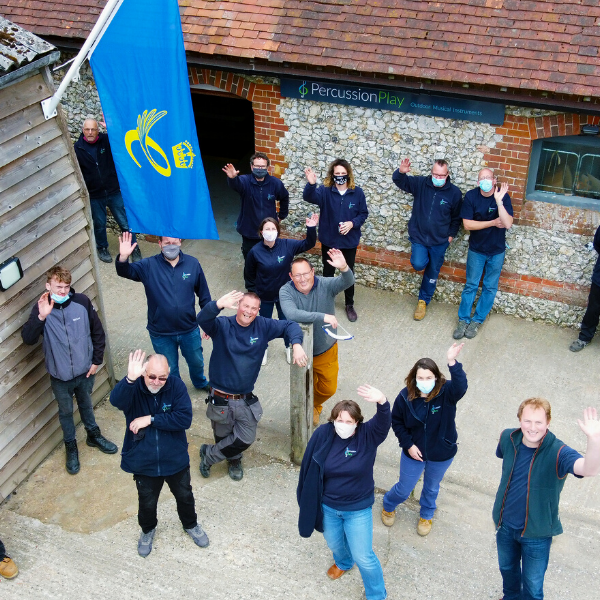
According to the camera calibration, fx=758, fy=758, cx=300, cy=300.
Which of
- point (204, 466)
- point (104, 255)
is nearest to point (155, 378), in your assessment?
point (204, 466)

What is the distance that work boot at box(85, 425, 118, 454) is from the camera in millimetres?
6613

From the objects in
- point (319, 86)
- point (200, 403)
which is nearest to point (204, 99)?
point (319, 86)

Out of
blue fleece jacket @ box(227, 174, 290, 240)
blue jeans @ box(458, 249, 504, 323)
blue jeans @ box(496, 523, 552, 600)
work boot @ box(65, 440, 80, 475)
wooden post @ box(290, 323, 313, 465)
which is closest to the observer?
blue jeans @ box(496, 523, 552, 600)

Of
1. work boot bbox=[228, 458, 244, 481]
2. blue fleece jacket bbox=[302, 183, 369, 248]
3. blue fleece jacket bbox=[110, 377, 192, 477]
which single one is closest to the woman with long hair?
work boot bbox=[228, 458, 244, 481]

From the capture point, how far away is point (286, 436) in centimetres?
683

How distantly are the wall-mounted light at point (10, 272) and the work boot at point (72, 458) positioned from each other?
1.49 m

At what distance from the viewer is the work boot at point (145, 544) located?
18.4ft

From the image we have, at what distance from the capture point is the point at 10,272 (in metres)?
5.82

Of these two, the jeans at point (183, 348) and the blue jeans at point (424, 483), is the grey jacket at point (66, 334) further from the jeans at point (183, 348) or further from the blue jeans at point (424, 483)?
the blue jeans at point (424, 483)

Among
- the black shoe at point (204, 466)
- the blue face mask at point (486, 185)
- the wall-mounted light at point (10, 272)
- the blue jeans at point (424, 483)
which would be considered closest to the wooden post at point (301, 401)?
the black shoe at point (204, 466)

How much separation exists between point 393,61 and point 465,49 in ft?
2.34

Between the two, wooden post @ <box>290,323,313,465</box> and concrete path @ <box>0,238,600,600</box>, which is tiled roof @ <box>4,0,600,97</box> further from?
wooden post @ <box>290,323,313,465</box>

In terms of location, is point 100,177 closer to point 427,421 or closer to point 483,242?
point 483,242

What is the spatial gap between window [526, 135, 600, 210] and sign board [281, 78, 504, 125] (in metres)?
0.61
